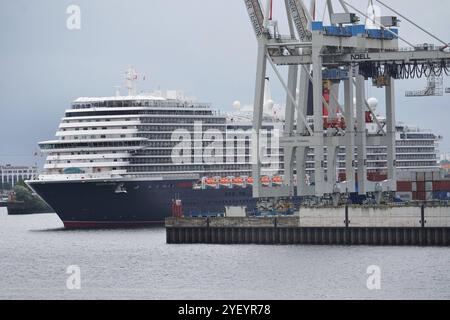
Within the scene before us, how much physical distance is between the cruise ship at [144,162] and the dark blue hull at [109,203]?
8cm

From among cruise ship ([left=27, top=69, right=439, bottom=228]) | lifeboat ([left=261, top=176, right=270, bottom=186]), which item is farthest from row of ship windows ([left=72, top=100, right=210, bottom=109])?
lifeboat ([left=261, top=176, right=270, bottom=186])

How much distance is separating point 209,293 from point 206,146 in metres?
65.8

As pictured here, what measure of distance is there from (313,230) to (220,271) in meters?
15.1

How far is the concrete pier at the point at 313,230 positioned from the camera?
302ft

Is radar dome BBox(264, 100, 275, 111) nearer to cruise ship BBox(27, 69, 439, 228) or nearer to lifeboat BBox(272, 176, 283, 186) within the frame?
cruise ship BBox(27, 69, 439, 228)

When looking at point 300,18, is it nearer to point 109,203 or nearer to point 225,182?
point 109,203

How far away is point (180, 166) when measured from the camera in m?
134

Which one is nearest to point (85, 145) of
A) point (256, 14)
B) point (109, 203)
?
point (109, 203)

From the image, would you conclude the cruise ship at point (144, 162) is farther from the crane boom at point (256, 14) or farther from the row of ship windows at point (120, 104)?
the crane boom at point (256, 14)

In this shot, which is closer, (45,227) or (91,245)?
(91,245)

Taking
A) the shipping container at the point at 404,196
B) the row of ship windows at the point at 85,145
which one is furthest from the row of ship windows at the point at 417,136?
the shipping container at the point at 404,196

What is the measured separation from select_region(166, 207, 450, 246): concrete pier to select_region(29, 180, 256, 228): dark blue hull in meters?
26.6
